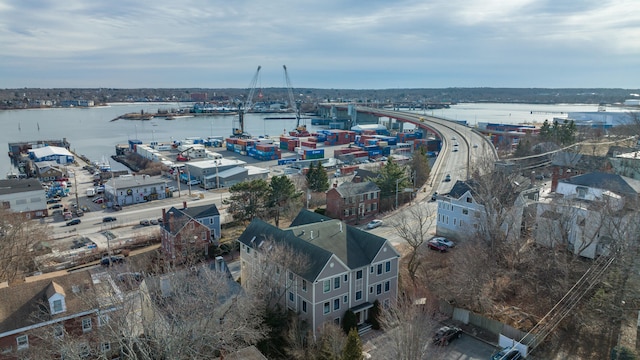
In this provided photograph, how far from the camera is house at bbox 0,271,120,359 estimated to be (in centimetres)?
1330

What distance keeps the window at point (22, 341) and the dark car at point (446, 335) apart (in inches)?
533

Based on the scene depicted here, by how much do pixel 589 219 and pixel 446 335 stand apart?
10506 millimetres

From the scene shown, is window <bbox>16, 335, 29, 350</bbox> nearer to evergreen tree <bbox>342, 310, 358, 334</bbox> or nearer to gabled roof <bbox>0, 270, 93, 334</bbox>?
gabled roof <bbox>0, 270, 93, 334</bbox>

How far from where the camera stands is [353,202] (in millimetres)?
31016

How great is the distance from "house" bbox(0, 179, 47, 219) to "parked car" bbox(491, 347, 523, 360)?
34.9 meters

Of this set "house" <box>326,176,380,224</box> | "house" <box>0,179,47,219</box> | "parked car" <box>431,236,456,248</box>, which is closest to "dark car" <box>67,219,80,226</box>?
"house" <box>0,179,47,219</box>

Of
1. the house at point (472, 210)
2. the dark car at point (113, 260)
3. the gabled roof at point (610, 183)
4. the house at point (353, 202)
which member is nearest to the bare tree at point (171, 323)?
the dark car at point (113, 260)

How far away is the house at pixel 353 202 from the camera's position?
1203 inches

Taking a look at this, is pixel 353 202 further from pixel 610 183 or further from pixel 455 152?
pixel 455 152

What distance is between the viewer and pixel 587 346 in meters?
15.2

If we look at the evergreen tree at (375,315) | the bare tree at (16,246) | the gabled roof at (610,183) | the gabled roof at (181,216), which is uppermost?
the gabled roof at (610,183)

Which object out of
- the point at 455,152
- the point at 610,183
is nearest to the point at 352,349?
the point at 610,183

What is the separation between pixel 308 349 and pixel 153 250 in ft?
49.9

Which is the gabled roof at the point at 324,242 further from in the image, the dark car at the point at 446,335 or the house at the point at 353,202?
the house at the point at 353,202
